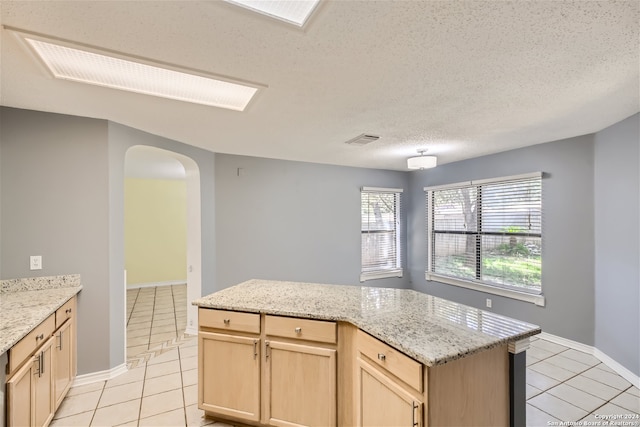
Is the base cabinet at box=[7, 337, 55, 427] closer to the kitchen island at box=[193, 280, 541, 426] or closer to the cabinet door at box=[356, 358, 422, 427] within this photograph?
the kitchen island at box=[193, 280, 541, 426]

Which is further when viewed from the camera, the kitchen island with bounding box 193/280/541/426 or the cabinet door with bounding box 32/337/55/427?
the cabinet door with bounding box 32/337/55/427

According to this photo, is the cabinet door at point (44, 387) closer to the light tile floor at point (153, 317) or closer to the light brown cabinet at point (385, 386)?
the light tile floor at point (153, 317)

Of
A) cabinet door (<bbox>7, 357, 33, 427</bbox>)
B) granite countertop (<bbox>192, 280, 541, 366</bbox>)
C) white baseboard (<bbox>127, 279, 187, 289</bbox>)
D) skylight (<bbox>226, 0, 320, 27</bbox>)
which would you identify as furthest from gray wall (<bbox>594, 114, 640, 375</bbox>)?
white baseboard (<bbox>127, 279, 187, 289</bbox>)

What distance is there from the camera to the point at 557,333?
3447 millimetres

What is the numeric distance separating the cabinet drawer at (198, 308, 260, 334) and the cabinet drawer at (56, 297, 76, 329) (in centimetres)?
103

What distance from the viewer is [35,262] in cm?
238

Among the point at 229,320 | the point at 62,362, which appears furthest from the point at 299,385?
the point at 62,362

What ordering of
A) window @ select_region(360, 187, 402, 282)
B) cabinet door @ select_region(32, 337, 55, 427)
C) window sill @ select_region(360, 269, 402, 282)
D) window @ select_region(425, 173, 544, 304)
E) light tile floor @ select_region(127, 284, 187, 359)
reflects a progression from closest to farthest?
cabinet door @ select_region(32, 337, 55, 427), light tile floor @ select_region(127, 284, 187, 359), window @ select_region(425, 173, 544, 304), window sill @ select_region(360, 269, 402, 282), window @ select_region(360, 187, 402, 282)

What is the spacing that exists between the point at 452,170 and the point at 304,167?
236cm

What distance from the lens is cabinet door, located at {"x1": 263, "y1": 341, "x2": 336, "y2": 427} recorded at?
5.86ft

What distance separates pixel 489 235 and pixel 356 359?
3302 millimetres

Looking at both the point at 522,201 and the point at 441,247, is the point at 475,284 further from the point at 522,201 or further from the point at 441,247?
the point at 522,201

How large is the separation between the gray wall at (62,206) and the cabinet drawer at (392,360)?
92.4 inches

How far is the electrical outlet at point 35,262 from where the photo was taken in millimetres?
2365
